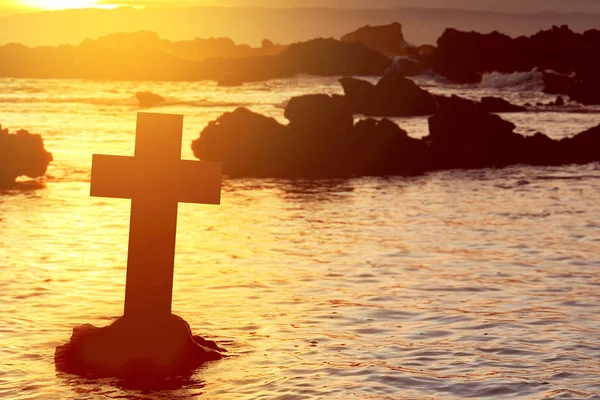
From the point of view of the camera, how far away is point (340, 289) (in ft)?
38.6

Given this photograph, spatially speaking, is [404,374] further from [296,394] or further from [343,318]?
[343,318]

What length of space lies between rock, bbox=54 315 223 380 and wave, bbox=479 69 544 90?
10924 centimetres

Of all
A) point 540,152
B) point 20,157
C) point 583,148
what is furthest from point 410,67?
point 20,157

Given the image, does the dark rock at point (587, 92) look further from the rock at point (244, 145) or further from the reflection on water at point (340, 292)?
the reflection on water at point (340, 292)

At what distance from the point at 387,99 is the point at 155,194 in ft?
162

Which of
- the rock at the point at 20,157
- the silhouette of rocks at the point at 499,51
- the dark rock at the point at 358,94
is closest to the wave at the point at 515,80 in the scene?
the silhouette of rocks at the point at 499,51

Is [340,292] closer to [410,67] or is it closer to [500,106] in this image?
[500,106]

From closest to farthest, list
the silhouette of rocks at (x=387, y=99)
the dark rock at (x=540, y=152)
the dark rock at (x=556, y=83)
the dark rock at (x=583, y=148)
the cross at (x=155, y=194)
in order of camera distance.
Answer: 1. the cross at (x=155, y=194)
2. the dark rock at (x=540, y=152)
3. the dark rock at (x=583, y=148)
4. the silhouette of rocks at (x=387, y=99)
5. the dark rock at (x=556, y=83)

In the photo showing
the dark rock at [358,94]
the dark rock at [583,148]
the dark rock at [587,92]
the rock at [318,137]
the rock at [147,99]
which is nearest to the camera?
the rock at [318,137]

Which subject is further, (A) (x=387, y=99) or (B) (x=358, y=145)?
(A) (x=387, y=99)

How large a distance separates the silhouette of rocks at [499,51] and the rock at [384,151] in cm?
11968

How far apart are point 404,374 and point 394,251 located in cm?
628

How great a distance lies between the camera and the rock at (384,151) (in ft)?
87.2

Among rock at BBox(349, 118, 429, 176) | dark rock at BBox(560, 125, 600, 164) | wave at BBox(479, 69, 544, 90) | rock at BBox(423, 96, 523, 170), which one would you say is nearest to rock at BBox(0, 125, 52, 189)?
rock at BBox(349, 118, 429, 176)
